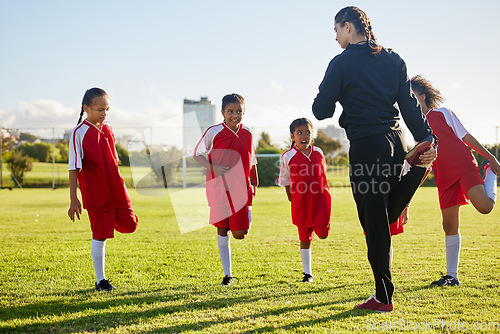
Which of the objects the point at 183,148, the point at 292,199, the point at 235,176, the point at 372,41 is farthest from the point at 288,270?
the point at 183,148

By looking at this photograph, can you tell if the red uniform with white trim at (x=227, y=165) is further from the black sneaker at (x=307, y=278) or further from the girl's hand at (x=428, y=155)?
the girl's hand at (x=428, y=155)

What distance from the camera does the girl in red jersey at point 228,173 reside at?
14.7 feet

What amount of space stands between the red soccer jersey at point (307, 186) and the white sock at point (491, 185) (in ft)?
4.89

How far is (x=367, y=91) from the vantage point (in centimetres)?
320

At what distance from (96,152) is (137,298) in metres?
1.39

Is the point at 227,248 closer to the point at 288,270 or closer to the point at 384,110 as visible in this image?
the point at 288,270

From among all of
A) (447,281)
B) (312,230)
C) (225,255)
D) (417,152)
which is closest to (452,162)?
(447,281)

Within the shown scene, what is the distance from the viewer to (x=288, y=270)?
16.8 feet

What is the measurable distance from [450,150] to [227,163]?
2168 millimetres

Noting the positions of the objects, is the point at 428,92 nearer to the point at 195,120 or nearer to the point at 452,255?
the point at 452,255

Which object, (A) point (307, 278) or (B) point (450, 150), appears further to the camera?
(A) point (307, 278)

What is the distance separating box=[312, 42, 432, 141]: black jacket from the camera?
10.5 feet

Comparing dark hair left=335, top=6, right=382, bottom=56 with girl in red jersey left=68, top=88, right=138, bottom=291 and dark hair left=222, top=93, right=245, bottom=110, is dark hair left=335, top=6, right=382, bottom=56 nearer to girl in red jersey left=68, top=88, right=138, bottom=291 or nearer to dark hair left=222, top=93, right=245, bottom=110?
dark hair left=222, top=93, right=245, bottom=110

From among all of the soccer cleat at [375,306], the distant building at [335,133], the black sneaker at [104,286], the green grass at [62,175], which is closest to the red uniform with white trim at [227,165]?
the black sneaker at [104,286]
